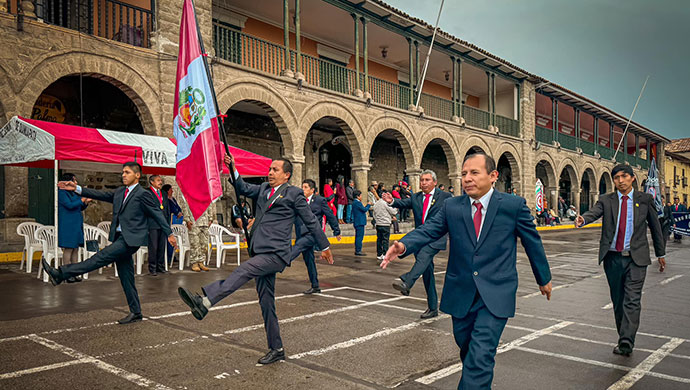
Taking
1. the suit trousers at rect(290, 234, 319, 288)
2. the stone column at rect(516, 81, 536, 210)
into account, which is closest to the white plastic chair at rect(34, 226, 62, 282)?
the suit trousers at rect(290, 234, 319, 288)

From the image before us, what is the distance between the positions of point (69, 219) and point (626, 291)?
8024 mm

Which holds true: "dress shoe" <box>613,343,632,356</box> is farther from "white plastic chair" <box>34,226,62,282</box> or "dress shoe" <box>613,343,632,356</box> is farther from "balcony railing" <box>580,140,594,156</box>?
"balcony railing" <box>580,140,594,156</box>

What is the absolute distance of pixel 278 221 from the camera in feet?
13.7

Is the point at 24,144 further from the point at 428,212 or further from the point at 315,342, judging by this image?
the point at 428,212

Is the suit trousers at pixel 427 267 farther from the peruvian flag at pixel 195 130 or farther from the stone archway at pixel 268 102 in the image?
the stone archway at pixel 268 102

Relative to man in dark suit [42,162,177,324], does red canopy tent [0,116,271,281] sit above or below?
above

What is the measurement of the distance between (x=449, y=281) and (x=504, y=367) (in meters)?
1.42

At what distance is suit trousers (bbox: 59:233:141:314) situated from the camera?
4.98m

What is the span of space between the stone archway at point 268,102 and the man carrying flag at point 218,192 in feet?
23.5

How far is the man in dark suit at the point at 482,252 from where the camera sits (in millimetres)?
2852

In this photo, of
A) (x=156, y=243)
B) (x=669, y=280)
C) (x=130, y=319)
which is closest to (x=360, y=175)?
(x=156, y=243)

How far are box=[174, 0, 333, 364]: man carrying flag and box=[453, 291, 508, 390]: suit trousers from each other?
165 centimetres

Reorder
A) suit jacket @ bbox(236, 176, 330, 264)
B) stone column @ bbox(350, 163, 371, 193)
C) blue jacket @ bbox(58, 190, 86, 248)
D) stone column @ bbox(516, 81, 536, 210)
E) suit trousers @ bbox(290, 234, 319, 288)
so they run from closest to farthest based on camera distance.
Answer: suit jacket @ bbox(236, 176, 330, 264)
suit trousers @ bbox(290, 234, 319, 288)
blue jacket @ bbox(58, 190, 86, 248)
stone column @ bbox(350, 163, 371, 193)
stone column @ bbox(516, 81, 536, 210)

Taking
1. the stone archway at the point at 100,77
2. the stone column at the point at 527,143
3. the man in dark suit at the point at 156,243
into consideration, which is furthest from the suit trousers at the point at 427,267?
the stone column at the point at 527,143
